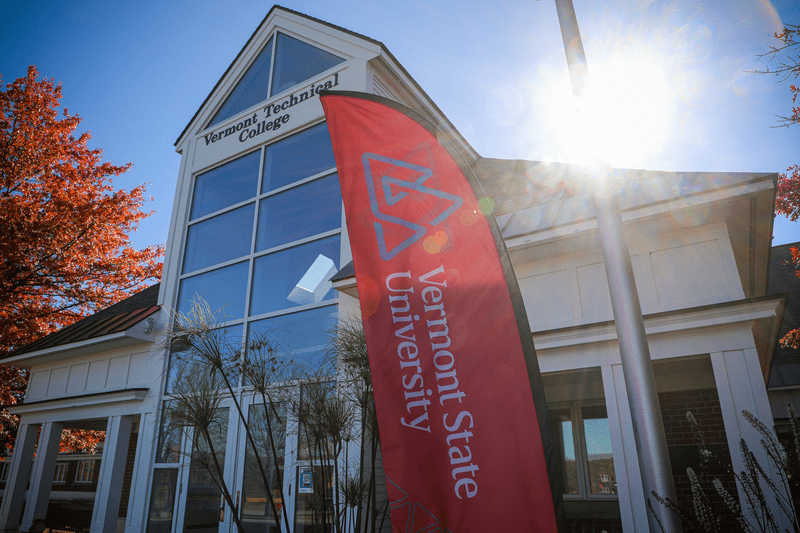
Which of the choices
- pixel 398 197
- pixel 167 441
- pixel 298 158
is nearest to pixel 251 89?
pixel 298 158

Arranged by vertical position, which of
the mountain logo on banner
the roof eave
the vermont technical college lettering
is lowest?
the mountain logo on banner

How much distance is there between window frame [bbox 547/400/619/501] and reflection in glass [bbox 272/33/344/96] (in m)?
8.82

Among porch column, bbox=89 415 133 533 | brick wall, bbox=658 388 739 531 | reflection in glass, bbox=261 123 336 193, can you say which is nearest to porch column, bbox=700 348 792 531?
brick wall, bbox=658 388 739 531

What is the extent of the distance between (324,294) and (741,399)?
242 inches

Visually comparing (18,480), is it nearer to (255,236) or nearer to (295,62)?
(255,236)

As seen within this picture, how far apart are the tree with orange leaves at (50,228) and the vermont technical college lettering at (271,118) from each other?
789cm

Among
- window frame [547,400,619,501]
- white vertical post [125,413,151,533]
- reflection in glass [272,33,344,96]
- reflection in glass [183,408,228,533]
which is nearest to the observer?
reflection in glass [183,408,228,533]

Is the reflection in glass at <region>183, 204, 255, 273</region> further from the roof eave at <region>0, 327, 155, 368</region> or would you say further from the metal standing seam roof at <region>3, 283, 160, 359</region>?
the roof eave at <region>0, 327, 155, 368</region>

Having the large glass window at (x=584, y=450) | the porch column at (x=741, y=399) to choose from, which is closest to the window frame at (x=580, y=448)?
the large glass window at (x=584, y=450)

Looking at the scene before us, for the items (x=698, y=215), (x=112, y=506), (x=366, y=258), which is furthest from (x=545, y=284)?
(x=112, y=506)

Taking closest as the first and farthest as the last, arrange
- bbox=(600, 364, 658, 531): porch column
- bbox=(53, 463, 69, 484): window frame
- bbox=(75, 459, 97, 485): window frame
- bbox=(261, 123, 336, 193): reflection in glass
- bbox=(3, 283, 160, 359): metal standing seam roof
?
bbox=(600, 364, 658, 531): porch column
bbox=(261, 123, 336, 193): reflection in glass
bbox=(3, 283, 160, 359): metal standing seam roof
bbox=(75, 459, 97, 485): window frame
bbox=(53, 463, 69, 484): window frame

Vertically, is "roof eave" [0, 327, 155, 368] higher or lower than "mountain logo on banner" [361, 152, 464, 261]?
higher

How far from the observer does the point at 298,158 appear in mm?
10305

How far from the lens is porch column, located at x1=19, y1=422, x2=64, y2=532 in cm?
1171
